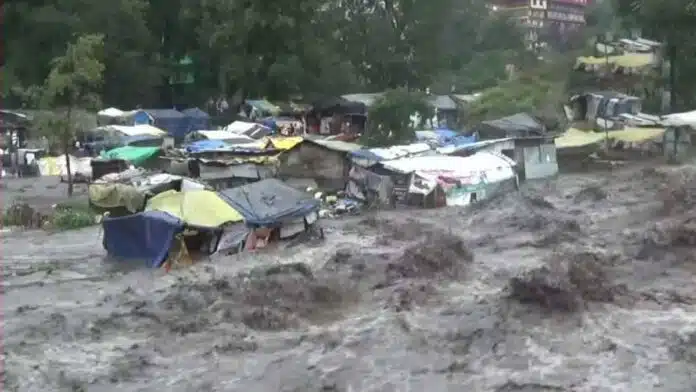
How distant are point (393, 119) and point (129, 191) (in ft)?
55.6

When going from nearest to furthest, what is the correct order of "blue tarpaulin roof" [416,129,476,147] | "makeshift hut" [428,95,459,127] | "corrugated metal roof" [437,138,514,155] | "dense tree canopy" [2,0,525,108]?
"corrugated metal roof" [437,138,514,155], "blue tarpaulin roof" [416,129,476,147], "dense tree canopy" [2,0,525,108], "makeshift hut" [428,95,459,127]

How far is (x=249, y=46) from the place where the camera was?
50125mm

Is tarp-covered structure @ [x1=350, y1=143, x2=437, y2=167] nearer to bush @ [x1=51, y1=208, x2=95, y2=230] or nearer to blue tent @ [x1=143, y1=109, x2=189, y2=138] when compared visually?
bush @ [x1=51, y1=208, x2=95, y2=230]

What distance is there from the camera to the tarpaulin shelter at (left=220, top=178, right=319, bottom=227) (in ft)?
66.3

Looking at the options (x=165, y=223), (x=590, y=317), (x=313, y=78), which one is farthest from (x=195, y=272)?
(x=313, y=78)

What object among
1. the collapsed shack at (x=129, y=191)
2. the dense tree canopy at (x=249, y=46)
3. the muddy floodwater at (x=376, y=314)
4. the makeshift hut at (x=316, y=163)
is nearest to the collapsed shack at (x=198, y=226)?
the muddy floodwater at (x=376, y=314)

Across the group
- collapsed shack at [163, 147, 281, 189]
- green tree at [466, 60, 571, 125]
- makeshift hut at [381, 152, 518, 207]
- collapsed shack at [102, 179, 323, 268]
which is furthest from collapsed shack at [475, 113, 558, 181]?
collapsed shack at [102, 179, 323, 268]

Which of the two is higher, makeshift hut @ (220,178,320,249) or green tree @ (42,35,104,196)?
green tree @ (42,35,104,196)

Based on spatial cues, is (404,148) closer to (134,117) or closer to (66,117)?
(66,117)

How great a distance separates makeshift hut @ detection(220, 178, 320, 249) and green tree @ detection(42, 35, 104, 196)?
32.7ft

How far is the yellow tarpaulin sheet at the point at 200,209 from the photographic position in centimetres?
1914

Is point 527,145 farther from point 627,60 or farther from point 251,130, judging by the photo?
point 627,60

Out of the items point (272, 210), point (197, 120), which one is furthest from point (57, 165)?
point (272, 210)

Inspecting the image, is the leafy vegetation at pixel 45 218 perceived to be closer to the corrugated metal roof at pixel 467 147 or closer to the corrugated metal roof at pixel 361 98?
the corrugated metal roof at pixel 467 147
